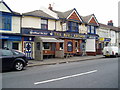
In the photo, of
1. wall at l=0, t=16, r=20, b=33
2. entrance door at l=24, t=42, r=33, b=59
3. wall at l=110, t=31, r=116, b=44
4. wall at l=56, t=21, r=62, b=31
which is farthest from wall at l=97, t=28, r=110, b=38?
wall at l=0, t=16, r=20, b=33

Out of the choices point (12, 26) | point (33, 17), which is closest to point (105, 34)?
point (33, 17)

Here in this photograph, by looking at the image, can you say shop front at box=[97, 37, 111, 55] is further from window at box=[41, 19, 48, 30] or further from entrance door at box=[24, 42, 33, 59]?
entrance door at box=[24, 42, 33, 59]

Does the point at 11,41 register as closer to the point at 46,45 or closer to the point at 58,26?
the point at 46,45

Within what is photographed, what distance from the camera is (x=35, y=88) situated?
525 centimetres

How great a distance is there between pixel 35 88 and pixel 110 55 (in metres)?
17.2

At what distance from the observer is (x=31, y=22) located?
54.5 ft

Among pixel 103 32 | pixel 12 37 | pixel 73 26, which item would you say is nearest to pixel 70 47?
pixel 73 26

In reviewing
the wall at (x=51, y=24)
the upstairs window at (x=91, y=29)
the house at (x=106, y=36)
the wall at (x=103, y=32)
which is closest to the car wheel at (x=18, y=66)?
the wall at (x=51, y=24)

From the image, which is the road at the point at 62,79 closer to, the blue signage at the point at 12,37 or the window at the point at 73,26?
the blue signage at the point at 12,37

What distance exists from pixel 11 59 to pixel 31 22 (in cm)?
852

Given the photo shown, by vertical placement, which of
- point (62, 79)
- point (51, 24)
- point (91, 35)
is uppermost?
point (51, 24)

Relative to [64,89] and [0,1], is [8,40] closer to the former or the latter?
[0,1]

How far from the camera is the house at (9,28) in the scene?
46.6ft

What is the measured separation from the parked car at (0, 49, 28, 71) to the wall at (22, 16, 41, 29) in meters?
7.32
